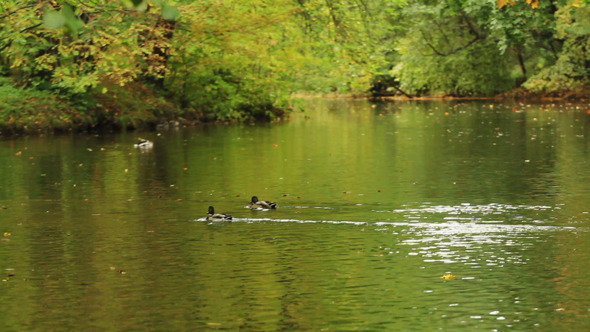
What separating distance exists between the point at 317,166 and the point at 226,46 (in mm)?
16608

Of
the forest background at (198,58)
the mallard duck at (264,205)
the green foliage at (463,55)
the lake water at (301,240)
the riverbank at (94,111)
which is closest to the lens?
the lake water at (301,240)

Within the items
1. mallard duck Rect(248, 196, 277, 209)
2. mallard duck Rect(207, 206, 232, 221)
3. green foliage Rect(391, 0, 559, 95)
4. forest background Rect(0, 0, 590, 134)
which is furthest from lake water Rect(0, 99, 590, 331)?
green foliage Rect(391, 0, 559, 95)

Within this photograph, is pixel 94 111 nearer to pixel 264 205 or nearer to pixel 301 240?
pixel 264 205

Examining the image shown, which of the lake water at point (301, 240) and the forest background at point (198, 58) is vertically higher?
the forest background at point (198, 58)

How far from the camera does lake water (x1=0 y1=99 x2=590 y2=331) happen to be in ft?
32.4

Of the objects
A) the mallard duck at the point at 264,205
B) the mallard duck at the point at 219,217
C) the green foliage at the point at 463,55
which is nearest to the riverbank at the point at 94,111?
the mallard duck at the point at 264,205

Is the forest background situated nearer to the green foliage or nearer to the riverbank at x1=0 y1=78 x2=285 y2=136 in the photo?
the riverbank at x1=0 y1=78 x2=285 y2=136

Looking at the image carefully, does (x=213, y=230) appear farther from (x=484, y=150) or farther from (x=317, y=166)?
(x=484, y=150)

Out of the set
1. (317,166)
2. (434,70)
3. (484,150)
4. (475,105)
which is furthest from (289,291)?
(434,70)

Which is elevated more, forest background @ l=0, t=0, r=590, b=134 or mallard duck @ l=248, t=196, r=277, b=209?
forest background @ l=0, t=0, r=590, b=134

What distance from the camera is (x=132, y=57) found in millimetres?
35094

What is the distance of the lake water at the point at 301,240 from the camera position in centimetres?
987

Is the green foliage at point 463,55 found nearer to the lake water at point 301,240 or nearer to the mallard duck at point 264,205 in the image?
the lake water at point 301,240

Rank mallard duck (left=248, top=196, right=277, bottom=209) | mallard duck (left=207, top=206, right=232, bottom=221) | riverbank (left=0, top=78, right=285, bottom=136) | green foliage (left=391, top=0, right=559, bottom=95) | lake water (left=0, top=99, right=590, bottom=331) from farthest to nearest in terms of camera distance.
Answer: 1. green foliage (left=391, top=0, right=559, bottom=95)
2. riverbank (left=0, top=78, right=285, bottom=136)
3. mallard duck (left=248, top=196, right=277, bottom=209)
4. mallard duck (left=207, top=206, right=232, bottom=221)
5. lake water (left=0, top=99, right=590, bottom=331)
